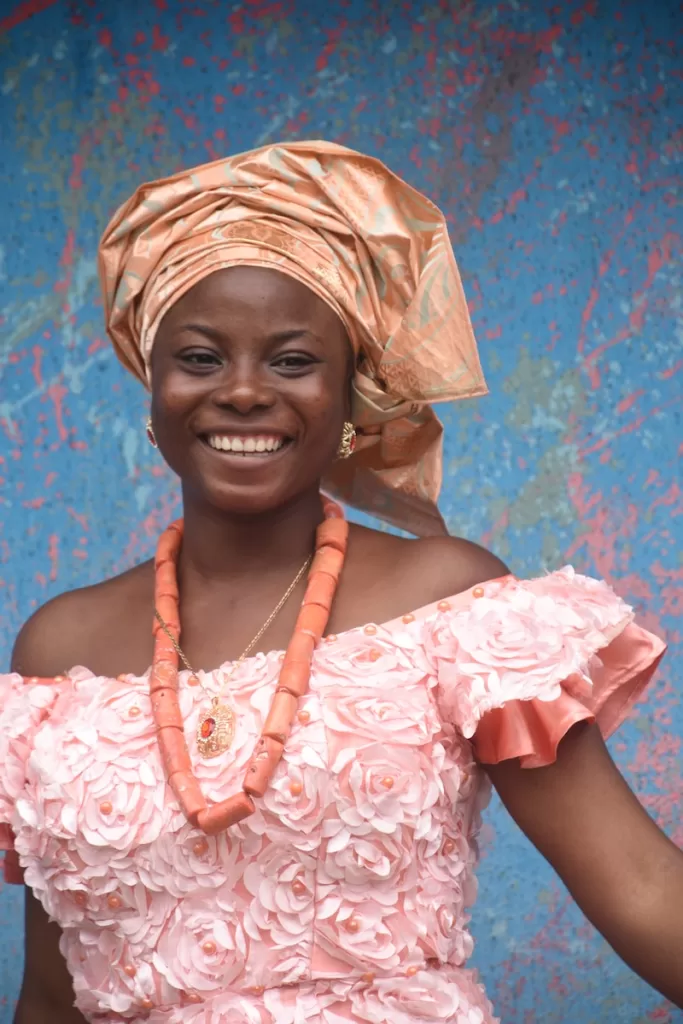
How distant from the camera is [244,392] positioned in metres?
2.30

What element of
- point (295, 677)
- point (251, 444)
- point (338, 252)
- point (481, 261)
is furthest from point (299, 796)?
point (481, 261)

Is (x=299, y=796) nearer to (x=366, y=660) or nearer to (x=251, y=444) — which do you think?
(x=366, y=660)

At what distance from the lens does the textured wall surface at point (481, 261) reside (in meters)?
3.52

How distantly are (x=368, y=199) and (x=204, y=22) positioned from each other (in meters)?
1.28

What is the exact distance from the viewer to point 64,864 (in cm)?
228

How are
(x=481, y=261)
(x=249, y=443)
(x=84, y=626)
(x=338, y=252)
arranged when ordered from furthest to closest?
(x=481, y=261) < (x=84, y=626) < (x=338, y=252) < (x=249, y=443)

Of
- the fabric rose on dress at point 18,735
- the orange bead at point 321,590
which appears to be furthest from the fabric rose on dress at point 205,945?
the orange bead at point 321,590

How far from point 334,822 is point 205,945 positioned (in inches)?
9.7

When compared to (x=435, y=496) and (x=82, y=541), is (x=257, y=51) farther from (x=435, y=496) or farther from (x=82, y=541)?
(x=435, y=496)

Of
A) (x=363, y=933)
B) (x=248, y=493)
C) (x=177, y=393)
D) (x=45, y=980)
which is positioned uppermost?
(x=177, y=393)

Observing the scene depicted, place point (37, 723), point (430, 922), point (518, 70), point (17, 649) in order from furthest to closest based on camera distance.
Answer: point (518, 70) < point (17, 649) < point (37, 723) < point (430, 922)

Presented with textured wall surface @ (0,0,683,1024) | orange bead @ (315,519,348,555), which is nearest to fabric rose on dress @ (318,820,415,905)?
orange bead @ (315,519,348,555)

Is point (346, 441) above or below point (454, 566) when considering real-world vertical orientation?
above

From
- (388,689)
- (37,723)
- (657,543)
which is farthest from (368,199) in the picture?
(657,543)
